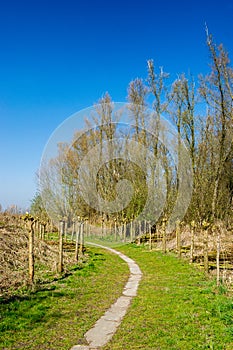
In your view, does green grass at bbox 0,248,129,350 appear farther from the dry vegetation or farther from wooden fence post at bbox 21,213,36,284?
the dry vegetation

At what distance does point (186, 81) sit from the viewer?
23.3 metres

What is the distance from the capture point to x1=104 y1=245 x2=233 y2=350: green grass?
16.5 feet

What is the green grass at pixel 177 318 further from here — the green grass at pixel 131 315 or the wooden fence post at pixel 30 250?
the wooden fence post at pixel 30 250

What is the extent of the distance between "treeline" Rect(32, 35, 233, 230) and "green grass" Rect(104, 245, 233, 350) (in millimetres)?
9590

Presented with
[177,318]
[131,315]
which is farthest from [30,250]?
[177,318]

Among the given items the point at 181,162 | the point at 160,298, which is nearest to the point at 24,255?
the point at 160,298

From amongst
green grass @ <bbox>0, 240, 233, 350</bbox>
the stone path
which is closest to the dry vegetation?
green grass @ <bbox>0, 240, 233, 350</bbox>

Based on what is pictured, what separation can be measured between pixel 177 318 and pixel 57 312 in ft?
7.56

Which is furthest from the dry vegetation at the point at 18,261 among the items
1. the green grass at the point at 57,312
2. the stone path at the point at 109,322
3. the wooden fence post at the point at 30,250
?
the stone path at the point at 109,322

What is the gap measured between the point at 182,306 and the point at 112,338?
7.44 feet

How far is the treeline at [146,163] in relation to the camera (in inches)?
796

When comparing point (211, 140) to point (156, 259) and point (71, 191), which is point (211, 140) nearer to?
point (156, 259)

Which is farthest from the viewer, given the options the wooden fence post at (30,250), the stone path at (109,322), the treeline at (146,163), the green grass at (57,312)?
the treeline at (146,163)

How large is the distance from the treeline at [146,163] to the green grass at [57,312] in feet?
34.0
